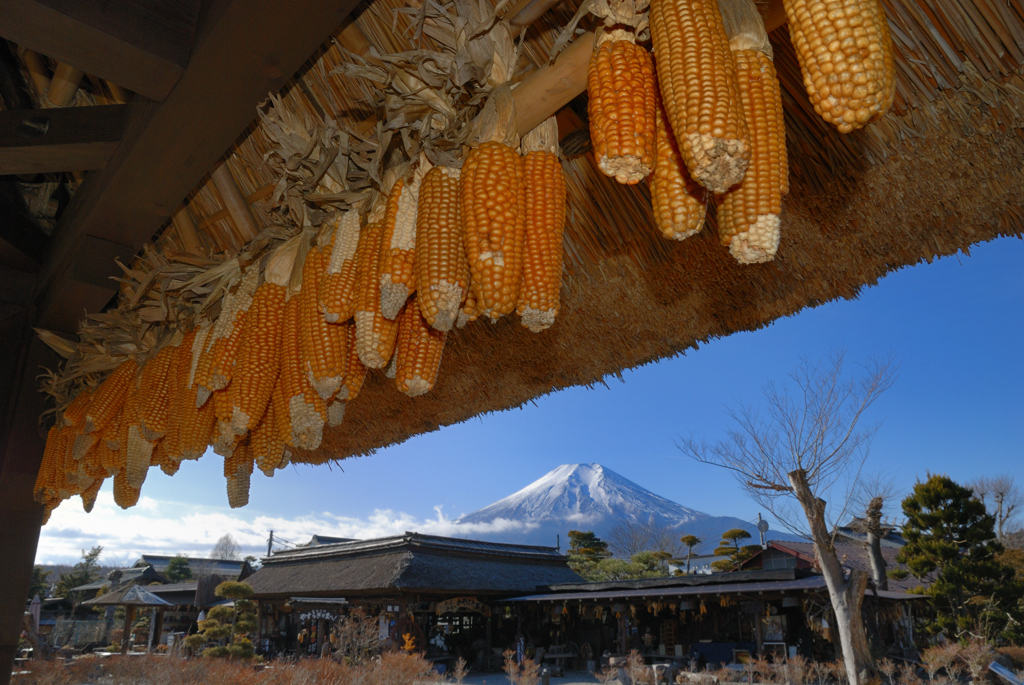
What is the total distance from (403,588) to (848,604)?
1154cm

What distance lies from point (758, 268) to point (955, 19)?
1.52m

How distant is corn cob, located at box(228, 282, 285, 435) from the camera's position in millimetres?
2154

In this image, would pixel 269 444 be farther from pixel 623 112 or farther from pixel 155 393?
pixel 623 112

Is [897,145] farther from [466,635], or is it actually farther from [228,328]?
[466,635]

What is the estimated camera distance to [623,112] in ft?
3.85

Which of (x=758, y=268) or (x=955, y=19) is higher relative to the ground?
(x=955, y=19)

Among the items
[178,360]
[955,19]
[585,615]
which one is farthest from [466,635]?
[955,19]

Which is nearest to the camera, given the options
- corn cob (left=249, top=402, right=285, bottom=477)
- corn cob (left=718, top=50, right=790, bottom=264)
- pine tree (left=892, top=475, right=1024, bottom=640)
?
Answer: corn cob (left=718, top=50, right=790, bottom=264)

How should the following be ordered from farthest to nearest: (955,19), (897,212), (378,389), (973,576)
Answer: (973,576) < (378,389) < (897,212) < (955,19)

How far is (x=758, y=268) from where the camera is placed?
11.0 feet

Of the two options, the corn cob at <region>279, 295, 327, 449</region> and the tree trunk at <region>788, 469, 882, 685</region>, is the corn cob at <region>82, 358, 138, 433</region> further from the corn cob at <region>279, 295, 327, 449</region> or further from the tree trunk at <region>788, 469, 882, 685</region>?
the tree trunk at <region>788, 469, 882, 685</region>

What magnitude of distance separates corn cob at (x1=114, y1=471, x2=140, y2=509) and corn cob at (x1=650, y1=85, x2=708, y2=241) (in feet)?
10.7

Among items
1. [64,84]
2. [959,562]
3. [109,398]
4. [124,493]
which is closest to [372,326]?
[109,398]

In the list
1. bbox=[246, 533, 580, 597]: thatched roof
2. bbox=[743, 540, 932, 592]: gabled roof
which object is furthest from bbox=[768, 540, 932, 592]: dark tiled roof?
bbox=[246, 533, 580, 597]: thatched roof
